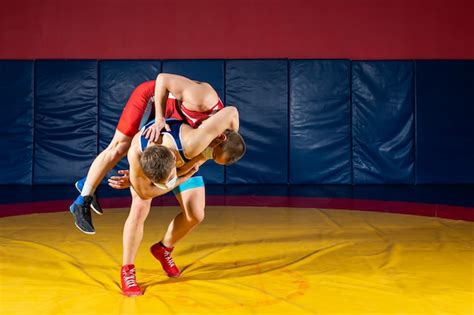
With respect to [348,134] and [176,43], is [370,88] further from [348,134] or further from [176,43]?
[176,43]

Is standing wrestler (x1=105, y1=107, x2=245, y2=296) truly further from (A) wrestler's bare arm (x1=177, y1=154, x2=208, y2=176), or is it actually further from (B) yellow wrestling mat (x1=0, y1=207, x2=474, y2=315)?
(B) yellow wrestling mat (x1=0, y1=207, x2=474, y2=315)

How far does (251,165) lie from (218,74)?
4.82 feet

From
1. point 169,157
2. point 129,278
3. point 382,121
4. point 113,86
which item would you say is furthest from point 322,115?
point 169,157

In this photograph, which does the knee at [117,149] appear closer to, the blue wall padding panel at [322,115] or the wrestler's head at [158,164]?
the wrestler's head at [158,164]

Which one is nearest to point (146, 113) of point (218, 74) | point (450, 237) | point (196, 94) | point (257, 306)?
point (196, 94)

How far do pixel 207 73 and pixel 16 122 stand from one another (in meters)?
2.99

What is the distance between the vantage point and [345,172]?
9.08m

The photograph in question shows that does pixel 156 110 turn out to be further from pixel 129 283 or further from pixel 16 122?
pixel 16 122

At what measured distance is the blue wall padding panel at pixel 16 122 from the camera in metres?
8.89

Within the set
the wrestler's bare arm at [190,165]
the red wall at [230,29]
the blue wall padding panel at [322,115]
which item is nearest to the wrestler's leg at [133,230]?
the wrestler's bare arm at [190,165]

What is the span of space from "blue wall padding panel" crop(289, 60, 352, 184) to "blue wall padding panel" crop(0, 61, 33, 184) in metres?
3.97

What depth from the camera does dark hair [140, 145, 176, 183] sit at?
2748 mm

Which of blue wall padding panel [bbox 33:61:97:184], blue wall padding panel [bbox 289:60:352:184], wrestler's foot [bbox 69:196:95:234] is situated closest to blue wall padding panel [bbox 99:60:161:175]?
blue wall padding panel [bbox 33:61:97:184]

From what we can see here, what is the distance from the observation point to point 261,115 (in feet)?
29.5
